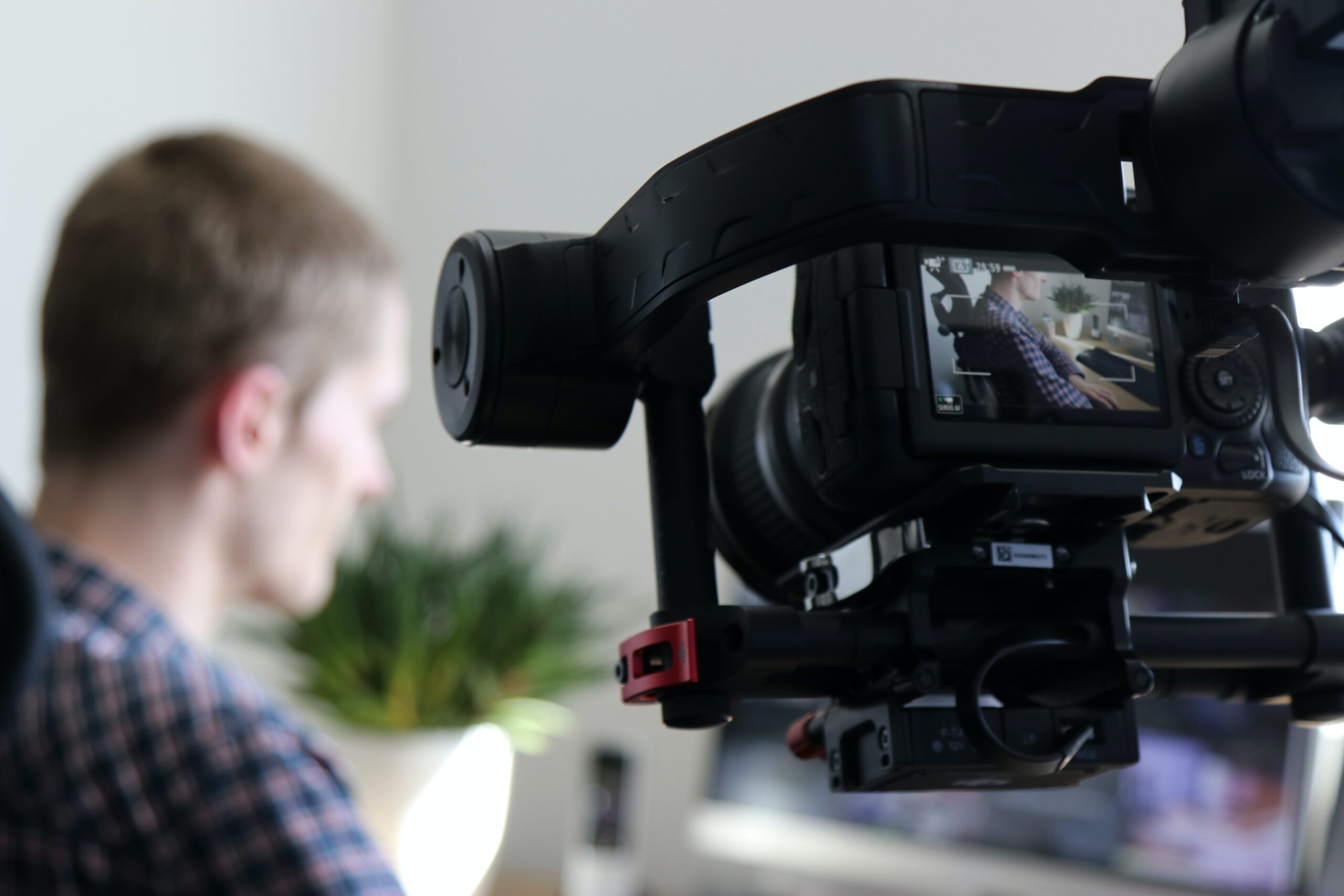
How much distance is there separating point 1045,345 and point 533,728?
1.20 meters

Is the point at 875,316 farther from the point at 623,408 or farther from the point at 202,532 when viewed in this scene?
the point at 202,532

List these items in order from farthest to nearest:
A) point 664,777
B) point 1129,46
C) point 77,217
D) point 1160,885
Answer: point 664,777, point 1160,885, point 77,217, point 1129,46

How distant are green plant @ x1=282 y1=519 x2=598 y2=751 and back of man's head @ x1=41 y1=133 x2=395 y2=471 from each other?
36.0 inches

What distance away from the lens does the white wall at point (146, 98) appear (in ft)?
4.32

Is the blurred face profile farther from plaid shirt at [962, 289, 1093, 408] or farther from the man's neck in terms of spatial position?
plaid shirt at [962, 289, 1093, 408]

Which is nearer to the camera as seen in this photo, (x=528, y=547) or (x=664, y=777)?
(x=528, y=547)

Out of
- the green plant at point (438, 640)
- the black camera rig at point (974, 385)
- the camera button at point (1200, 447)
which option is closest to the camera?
the black camera rig at point (974, 385)


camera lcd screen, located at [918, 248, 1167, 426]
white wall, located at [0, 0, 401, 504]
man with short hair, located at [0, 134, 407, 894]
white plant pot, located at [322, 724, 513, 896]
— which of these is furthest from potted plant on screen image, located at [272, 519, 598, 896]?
camera lcd screen, located at [918, 248, 1167, 426]

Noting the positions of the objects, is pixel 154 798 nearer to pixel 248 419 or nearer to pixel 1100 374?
pixel 248 419

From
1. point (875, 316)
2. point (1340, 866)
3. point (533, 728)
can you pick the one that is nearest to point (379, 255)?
point (875, 316)

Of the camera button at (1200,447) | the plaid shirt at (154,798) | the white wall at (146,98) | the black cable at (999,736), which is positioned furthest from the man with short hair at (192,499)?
the white wall at (146,98)

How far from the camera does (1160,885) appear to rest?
133 centimetres

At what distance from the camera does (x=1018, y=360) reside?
0.46 meters

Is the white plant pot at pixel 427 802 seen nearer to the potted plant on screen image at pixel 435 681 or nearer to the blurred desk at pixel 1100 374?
the potted plant on screen image at pixel 435 681
